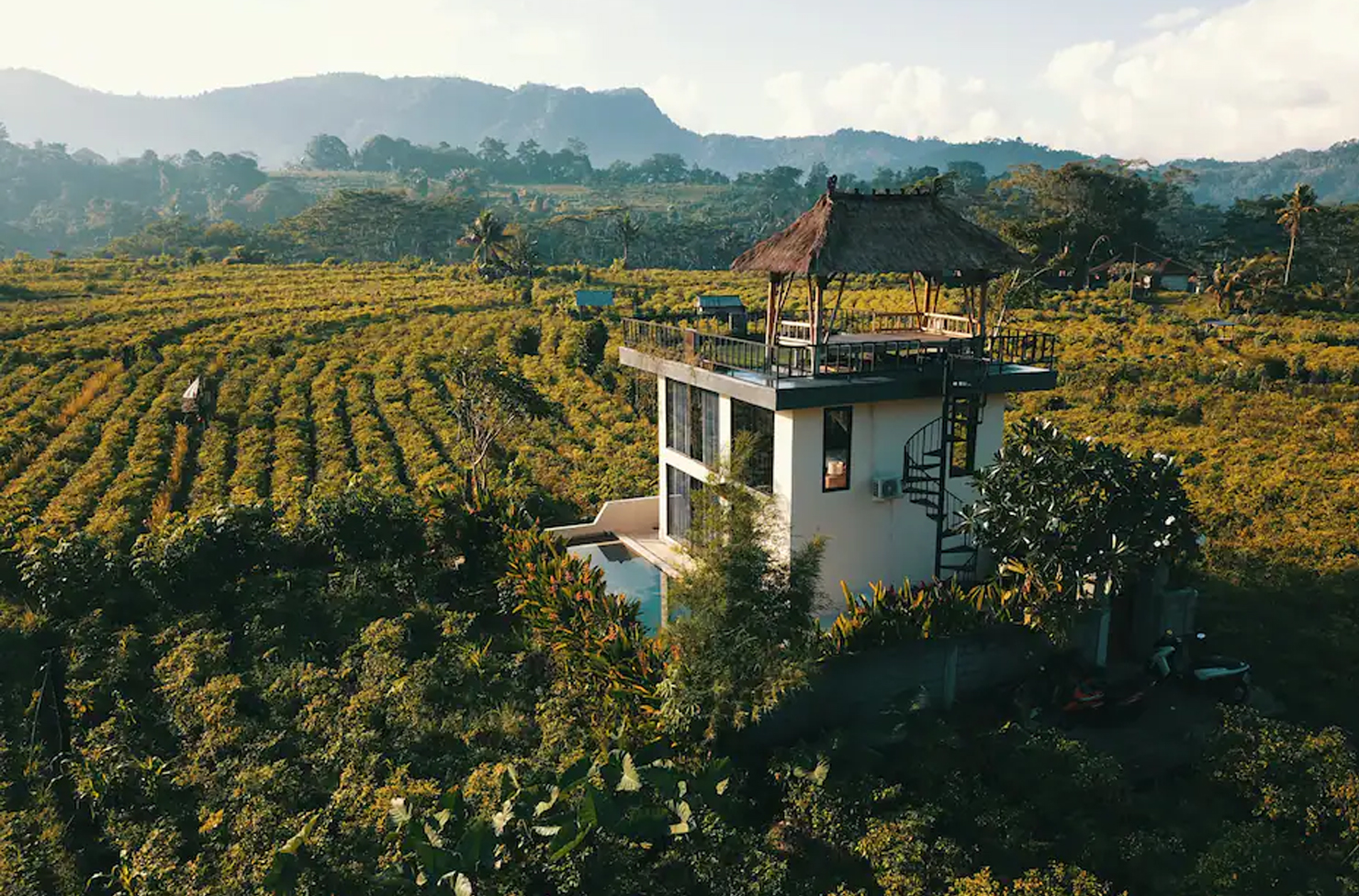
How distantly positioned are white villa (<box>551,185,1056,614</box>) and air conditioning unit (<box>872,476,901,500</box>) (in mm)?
30

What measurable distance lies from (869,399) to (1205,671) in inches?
294

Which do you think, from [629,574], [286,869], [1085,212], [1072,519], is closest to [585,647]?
[629,574]

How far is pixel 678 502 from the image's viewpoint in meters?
20.5

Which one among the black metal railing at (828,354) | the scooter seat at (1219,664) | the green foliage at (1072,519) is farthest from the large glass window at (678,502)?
the scooter seat at (1219,664)

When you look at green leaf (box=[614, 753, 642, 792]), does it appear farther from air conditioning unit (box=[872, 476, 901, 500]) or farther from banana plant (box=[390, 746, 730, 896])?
air conditioning unit (box=[872, 476, 901, 500])

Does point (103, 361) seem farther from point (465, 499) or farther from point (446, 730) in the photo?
point (446, 730)

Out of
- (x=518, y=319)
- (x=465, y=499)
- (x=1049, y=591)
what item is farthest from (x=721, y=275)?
(x=1049, y=591)

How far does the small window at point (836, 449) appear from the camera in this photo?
1617 centimetres

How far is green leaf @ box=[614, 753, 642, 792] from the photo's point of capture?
12.3 meters

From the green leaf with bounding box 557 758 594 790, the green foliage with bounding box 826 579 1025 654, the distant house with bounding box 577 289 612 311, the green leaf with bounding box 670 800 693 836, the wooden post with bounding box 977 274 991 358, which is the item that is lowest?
the green leaf with bounding box 670 800 693 836

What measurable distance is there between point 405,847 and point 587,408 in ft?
85.4

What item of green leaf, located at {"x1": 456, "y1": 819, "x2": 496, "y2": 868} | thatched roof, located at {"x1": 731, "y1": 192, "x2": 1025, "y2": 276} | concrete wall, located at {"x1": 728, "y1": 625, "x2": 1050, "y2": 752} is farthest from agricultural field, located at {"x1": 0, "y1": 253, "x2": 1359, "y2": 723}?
green leaf, located at {"x1": 456, "y1": 819, "x2": 496, "y2": 868}

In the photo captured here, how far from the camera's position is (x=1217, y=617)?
18.8 m

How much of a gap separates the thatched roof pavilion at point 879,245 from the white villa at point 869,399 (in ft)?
0.09
